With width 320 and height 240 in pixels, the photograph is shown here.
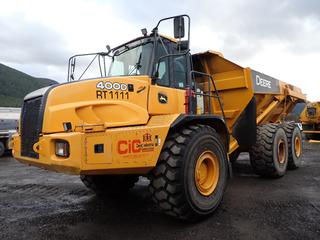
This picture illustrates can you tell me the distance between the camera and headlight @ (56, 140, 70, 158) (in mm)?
3643

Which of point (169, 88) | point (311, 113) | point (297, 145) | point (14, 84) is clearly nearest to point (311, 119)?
point (311, 113)

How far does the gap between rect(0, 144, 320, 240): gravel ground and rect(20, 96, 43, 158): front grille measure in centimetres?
93

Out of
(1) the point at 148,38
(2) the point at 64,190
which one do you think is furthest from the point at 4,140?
(1) the point at 148,38

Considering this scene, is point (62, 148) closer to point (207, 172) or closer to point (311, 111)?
point (207, 172)

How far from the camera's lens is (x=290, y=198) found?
207 inches

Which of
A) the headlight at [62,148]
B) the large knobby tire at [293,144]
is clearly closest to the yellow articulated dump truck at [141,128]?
the headlight at [62,148]

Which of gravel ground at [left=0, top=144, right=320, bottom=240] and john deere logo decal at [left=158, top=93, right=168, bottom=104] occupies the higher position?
john deere logo decal at [left=158, top=93, right=168, bottom=104]

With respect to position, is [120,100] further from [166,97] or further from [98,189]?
[98,189]

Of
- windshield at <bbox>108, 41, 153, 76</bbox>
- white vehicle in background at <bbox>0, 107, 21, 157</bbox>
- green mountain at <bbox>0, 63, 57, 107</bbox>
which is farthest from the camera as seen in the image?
green mountain at <bbox>0, 63, 57, 107</bbox>

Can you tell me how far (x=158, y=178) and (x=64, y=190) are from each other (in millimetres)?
3007

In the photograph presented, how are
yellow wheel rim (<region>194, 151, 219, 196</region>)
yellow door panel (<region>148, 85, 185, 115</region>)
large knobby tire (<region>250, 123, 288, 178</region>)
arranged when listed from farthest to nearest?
1. large knobby tire (<region>250, 123, 288, 178</region>)
2. yellow wheel rim (<region>194, 151, 219, 196</region>)
3. yellow door panel (<region>148, 85, 185, 115</region>)

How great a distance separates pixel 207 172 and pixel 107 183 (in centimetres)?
187

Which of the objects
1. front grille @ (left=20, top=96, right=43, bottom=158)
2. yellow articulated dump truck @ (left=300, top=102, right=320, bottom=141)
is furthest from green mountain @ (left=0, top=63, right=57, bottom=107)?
front grille @ (left=20, top=96, right=43, bottom=158)

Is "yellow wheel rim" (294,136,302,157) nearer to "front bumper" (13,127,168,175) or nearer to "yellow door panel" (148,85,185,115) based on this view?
"yellow door panel" (148,85,185,115)
